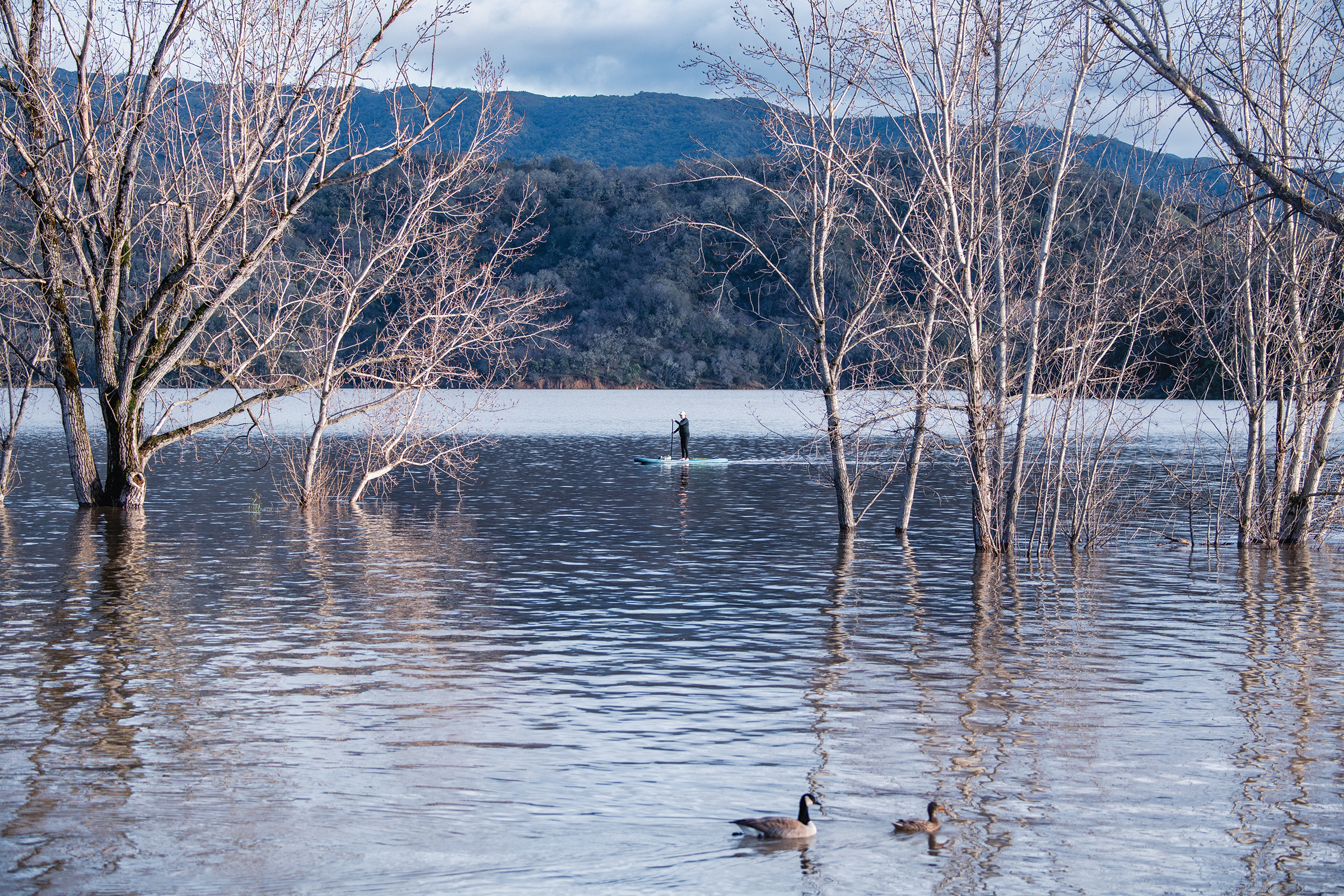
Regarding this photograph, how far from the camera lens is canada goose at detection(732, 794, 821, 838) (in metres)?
7.76

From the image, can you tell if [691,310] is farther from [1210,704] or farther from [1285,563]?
[1210,704]

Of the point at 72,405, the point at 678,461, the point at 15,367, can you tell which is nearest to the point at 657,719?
the point at 72,405

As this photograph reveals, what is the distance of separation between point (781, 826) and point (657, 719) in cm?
319

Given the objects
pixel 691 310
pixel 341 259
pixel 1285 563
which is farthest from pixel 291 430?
pixel 691 310

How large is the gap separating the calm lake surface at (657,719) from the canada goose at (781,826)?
0.14 meters

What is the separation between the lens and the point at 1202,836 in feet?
26.5

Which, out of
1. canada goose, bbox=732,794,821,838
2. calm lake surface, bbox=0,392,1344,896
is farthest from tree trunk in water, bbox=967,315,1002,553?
canada goose, bbox=732,794,821,838

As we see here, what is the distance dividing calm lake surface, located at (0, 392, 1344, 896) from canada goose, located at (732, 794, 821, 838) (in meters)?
0.14

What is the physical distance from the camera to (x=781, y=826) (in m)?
7.76

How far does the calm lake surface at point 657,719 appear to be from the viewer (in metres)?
7.63

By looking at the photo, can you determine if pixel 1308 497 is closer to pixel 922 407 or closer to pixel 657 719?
pixel 922 407

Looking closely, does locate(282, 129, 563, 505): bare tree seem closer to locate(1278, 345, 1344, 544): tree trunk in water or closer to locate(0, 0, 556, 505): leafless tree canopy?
locate(0, 0, 556, 505): leafless tree canopy

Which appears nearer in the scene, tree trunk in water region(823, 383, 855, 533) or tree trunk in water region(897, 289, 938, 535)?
tree trunk in water region(897, 289, 938, 535)

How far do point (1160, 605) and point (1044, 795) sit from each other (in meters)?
9.06
